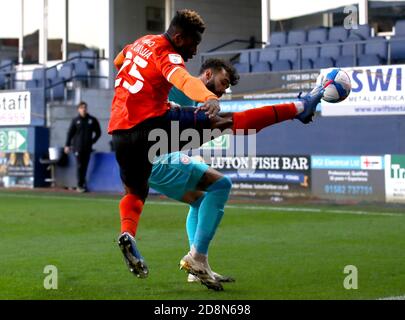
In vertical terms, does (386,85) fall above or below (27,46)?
below

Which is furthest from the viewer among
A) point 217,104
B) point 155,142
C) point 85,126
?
point 85,126

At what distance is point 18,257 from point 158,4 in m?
21.0

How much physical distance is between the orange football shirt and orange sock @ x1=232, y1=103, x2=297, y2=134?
0.61m

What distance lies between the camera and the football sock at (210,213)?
7910 millimetres

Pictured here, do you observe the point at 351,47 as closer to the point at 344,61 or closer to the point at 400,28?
the point at 344,61

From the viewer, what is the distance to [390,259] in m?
9.54

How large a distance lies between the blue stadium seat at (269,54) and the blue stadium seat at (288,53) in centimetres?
14

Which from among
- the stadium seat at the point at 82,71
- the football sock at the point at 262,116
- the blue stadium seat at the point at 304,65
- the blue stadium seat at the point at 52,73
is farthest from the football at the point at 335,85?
the blue stadium seat at the point at 52,73

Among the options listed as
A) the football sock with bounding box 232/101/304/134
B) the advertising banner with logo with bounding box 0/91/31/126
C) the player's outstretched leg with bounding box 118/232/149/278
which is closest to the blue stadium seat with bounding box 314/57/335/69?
the advertising banner with logo with bounding box 0/91/31/126

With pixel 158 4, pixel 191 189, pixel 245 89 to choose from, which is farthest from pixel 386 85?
pixel 158 4

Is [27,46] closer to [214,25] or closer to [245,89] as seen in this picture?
[214,25]

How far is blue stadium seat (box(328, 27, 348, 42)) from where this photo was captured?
72.9ft

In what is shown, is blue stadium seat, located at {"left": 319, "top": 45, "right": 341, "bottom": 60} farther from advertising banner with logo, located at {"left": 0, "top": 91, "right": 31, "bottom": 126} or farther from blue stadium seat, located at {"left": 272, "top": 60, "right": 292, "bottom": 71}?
advertising banner with logo, located at {"left": 0, "top": 91, "right": 31, "bottom": 126}

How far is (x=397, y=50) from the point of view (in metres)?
20.0
